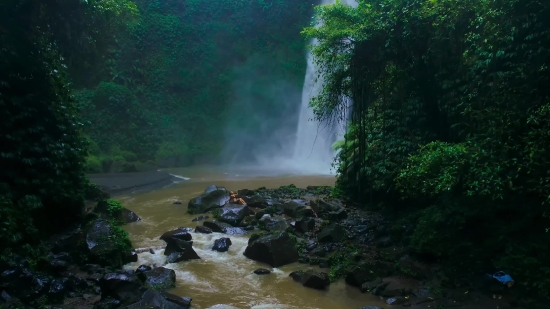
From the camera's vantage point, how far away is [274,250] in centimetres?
843

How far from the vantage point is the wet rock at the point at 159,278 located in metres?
7.04

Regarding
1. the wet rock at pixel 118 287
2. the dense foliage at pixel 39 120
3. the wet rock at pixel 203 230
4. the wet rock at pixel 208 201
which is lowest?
the wet rock at pixel 118 287

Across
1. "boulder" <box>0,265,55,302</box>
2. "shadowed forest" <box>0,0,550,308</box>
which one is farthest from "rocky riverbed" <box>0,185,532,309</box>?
"shadowed forest" <box>0,0,550,308</box>

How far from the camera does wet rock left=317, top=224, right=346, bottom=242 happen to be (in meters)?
9.48

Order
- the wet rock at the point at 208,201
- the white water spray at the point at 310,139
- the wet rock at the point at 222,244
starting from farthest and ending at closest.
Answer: the white water spray at the point at 310,139 → the wet rock at the point at 208,201 → the wet rock at the point at 222,244

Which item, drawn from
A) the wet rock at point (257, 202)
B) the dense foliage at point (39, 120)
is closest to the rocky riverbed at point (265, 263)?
the dense foliage at point (39, 120)

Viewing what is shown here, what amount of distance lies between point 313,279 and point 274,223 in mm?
Result: 3636

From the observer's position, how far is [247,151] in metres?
32.7

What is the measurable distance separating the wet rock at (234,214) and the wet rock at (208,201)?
1.20m

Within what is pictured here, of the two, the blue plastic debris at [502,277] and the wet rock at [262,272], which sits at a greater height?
the blue plastic debris at [502,277]

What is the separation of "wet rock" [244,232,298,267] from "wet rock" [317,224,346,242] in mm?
1028

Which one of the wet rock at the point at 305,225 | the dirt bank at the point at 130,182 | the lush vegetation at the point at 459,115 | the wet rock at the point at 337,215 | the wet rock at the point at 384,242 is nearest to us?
the lush vegetation at the point at 459,115

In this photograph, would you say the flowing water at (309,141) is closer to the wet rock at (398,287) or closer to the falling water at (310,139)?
the falling water at (310,139)

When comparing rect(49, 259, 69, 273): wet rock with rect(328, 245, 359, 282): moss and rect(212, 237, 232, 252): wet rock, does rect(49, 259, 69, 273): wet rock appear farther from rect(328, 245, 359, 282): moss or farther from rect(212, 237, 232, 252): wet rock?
rect(328, 245, 359, 282): moss
